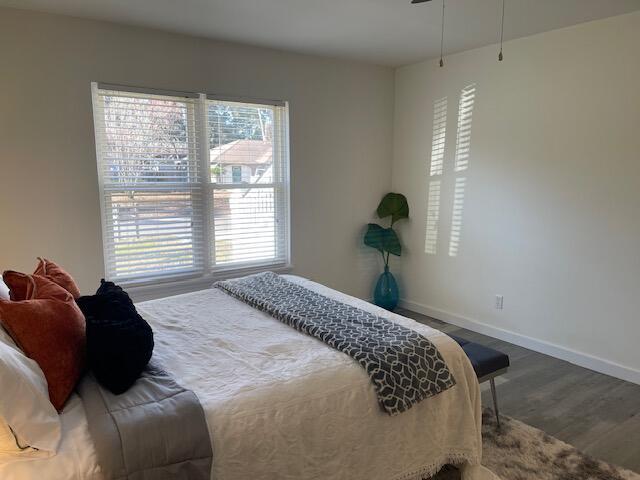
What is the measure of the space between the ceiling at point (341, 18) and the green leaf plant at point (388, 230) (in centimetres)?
146

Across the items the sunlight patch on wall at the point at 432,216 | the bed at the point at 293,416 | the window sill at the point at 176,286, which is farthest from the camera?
the sunlight patch on wall at the point at 432,216

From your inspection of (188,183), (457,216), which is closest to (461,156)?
(457,216)

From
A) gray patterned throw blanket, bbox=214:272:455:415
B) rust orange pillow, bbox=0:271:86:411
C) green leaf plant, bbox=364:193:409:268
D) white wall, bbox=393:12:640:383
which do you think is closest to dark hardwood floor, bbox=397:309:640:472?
white wall, bbox=393:12:640:383

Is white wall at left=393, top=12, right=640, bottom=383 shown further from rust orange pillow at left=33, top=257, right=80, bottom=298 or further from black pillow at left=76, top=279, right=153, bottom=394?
rust orange pillow at left=33, top=257, right=80, bottom=298

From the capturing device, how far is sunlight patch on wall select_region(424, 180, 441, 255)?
4.27 m

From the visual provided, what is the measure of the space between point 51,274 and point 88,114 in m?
1.51

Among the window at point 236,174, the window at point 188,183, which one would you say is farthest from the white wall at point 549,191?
the window at point 236,174

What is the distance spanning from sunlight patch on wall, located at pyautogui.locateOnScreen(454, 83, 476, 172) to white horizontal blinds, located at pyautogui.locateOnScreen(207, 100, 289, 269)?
4.97 ft

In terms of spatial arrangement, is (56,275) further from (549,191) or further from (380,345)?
(549,191)

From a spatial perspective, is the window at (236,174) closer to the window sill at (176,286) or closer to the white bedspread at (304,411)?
the window sill at (176,286)

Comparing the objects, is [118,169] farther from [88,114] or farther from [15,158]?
[15,158]

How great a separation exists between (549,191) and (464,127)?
36.9 inches

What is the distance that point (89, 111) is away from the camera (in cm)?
311

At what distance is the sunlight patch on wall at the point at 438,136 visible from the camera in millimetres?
4129
